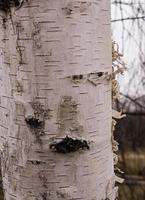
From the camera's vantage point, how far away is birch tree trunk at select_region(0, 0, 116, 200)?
24.9 inches

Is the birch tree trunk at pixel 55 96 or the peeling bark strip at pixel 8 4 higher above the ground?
the peeling bark strip at pixel 8 4

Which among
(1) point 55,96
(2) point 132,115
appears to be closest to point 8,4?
(1) point 55,96

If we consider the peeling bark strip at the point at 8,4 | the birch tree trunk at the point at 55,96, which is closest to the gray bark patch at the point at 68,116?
the birch tree trunk at the point at 55,96

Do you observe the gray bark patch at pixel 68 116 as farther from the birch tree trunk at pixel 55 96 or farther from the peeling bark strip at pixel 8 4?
the peeling bark strip at pixel 8 4

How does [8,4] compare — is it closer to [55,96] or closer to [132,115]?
[55,96]

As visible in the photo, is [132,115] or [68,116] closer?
[68,116]

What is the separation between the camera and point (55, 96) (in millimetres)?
646

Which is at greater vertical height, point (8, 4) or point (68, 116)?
point (8, 4)

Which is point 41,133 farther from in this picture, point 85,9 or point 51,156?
point 85,9

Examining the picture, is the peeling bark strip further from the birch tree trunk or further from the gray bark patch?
the gray bark patch

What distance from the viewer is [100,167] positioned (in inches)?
27.9

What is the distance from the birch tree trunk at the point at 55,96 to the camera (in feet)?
2.08

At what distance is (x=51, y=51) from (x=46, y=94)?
2.3 inches

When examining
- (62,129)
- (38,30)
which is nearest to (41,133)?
(62,129)
